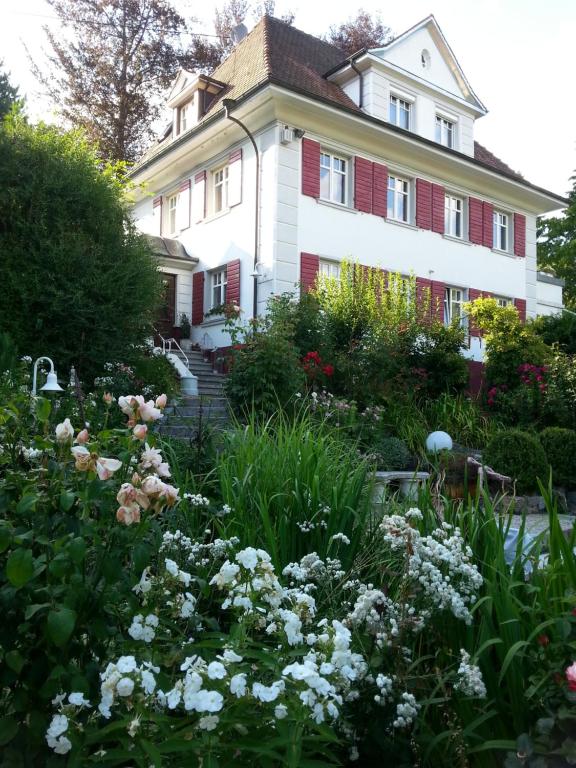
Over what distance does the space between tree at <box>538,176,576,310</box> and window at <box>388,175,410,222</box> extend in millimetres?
12489

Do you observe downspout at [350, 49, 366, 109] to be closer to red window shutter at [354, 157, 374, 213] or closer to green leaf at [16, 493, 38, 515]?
red window shutter at [354, 157, 374, 213]

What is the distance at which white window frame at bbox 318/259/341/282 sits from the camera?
46.8ft

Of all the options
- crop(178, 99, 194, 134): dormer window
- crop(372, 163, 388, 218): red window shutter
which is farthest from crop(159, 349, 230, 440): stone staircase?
crop(178, 99, 194, 134): dormer window

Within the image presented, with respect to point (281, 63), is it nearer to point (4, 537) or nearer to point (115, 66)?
point (115, 66)

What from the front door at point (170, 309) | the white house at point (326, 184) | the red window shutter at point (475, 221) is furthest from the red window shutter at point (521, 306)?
the front door at point (170, 309)

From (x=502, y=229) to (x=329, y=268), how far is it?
22.8ft

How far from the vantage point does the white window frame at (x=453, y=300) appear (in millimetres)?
16781

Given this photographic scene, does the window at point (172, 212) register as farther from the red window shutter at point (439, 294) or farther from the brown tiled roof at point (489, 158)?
the brown tiled roof at point (489, 158)

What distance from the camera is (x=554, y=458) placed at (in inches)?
368

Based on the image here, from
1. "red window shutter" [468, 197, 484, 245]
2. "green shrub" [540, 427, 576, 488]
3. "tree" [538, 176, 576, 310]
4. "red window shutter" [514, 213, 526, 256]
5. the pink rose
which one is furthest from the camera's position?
"tree" [538, 176, 576, 310]

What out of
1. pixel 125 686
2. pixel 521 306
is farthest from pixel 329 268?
pixel 125 686

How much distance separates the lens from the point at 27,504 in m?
1.51

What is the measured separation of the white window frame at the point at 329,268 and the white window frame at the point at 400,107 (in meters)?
4.28

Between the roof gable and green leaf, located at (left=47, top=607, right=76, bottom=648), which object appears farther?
the roof gable
